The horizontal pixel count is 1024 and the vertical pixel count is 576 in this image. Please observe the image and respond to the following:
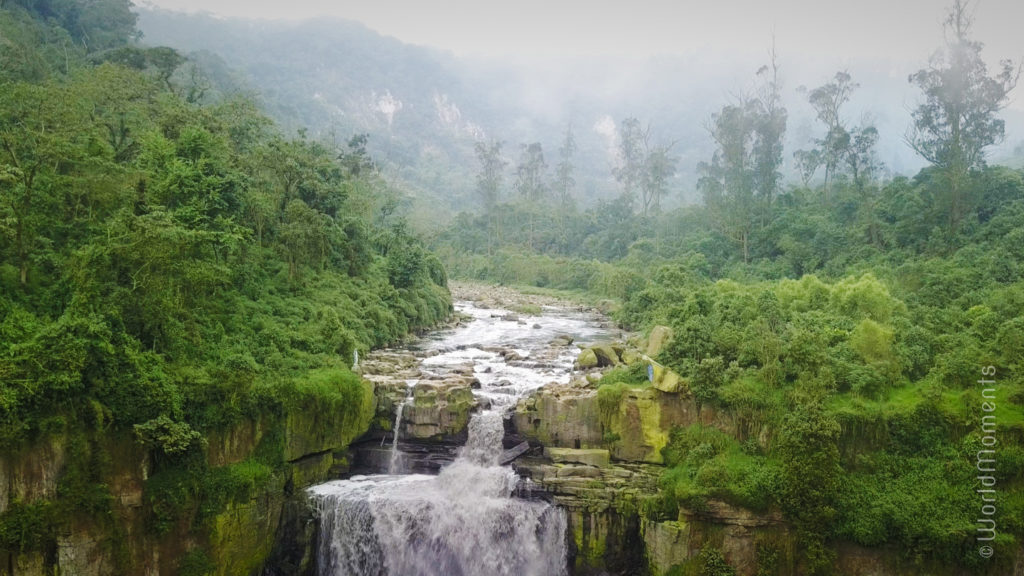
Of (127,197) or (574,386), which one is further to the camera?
(574,386)

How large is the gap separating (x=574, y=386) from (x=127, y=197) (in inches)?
531

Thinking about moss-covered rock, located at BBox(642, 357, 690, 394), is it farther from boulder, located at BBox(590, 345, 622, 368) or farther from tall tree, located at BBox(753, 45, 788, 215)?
tall tree, located at BBox(753, 45, 788, 215)

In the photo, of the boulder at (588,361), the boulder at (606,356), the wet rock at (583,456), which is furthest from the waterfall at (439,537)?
the boulder at (606,356)

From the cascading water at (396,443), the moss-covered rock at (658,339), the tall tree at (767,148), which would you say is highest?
the tall tree at (767,148)

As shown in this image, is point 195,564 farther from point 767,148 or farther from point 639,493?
point 767,148

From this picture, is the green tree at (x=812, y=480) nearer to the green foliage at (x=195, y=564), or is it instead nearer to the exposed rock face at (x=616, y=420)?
the exposed rock face at (x=616, y=420)

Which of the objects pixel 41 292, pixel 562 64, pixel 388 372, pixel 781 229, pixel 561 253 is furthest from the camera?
pixel 562 64

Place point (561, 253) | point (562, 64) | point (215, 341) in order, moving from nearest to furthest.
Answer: point (215, 341) < point (561, 253) < point (562, 64)

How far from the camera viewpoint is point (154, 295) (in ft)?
50.7

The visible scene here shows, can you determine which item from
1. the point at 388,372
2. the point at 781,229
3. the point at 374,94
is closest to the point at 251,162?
the point at 388,372

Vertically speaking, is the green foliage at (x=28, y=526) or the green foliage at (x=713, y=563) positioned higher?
the green foliage at (x=28, y=526)

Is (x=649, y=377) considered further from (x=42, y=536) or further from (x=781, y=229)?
(x=781, y=229)

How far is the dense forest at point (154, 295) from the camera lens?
13203 millimetres

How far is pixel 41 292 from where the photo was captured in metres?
15.3
